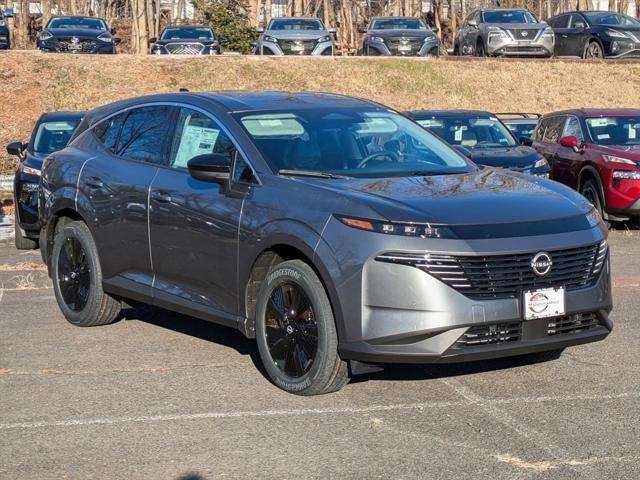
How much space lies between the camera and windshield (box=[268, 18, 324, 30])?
32812mm

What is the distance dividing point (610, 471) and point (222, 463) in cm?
179

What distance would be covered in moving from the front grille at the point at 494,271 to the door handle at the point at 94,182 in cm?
294

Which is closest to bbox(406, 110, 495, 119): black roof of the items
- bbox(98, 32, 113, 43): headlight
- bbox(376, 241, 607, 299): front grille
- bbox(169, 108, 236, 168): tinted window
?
bbox(169, 108, 236, 168): tinted window

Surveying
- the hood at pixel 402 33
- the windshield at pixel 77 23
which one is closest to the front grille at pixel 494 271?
the hood at pixel 402 33

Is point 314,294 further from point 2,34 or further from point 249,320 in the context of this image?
point 2,34

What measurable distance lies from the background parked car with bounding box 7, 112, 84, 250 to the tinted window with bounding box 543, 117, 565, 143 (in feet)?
22.1

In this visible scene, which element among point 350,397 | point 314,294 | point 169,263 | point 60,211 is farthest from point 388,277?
point 60,211

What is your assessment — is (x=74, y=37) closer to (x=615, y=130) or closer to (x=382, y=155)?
(x=615, y=130)

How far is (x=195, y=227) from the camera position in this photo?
743 cm

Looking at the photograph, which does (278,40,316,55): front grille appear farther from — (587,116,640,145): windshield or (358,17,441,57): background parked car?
(587,116,640,145): windshield

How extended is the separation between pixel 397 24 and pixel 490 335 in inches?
1102

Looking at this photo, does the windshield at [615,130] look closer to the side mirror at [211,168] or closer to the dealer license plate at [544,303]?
the side mirror at [211,168]

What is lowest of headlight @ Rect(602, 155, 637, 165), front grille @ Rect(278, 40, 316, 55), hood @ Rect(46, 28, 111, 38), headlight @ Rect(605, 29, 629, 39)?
front grille @ Rect(278, 40, 316, 55)

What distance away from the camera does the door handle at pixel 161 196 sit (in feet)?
25.2
